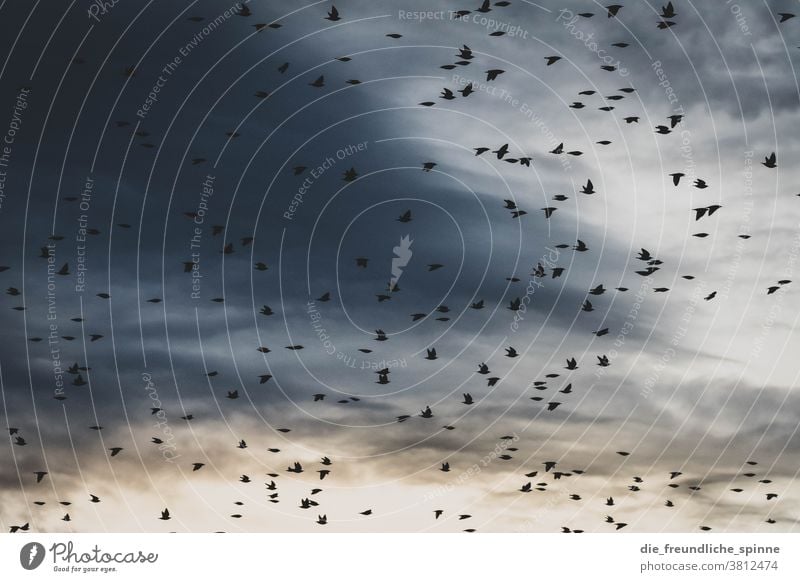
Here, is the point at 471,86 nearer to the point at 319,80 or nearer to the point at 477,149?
the point at 477,149

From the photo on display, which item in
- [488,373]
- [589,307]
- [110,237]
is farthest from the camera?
A: [110,237]

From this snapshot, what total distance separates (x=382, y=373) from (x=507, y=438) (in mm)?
7224

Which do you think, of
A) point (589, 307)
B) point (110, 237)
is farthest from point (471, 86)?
point (110, 237)

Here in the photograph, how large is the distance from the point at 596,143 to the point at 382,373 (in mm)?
15380

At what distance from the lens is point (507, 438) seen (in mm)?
49156

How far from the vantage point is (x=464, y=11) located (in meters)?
43.9

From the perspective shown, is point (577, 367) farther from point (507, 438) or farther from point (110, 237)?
point (110, 237)
